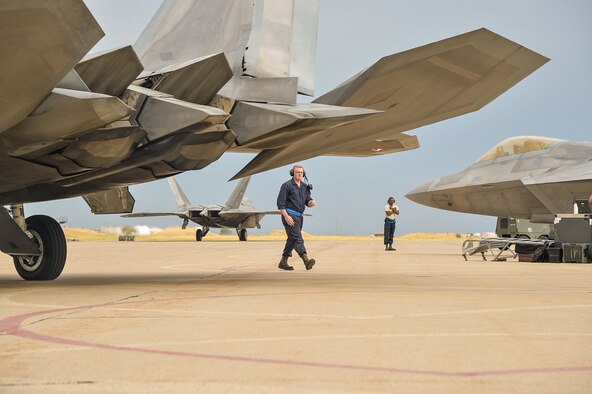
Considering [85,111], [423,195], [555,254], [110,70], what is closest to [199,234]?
[423,195]

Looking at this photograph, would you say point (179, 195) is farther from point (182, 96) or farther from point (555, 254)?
point (182, 96)

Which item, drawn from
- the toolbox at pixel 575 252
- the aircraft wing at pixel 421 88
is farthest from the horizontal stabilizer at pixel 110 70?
the toolbox at pixel 575 252

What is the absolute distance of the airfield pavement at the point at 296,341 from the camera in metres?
2.57

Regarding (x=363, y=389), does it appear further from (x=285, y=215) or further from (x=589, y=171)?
(x=589, y=171)

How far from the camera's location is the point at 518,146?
21.1 meters

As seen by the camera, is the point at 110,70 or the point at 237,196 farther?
the point at 237,196

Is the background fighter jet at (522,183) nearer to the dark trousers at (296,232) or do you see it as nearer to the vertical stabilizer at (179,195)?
the dark trousers at (296,232)

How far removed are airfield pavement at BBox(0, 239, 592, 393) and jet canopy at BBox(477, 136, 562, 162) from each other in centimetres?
1519

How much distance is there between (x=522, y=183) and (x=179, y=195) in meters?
30.7

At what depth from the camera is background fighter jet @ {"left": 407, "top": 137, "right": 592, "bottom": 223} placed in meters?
18.2

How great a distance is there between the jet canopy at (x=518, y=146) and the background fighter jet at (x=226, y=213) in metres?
23.1

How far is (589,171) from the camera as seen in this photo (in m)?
17.8

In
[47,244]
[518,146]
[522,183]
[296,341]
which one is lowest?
[296,341]

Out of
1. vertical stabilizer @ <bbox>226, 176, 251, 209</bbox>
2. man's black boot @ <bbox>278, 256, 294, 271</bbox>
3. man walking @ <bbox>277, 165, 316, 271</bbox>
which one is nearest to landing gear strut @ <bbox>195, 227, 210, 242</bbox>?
vertical stabilizer @ <bbox>226, 176, 251, 209</bbox>
